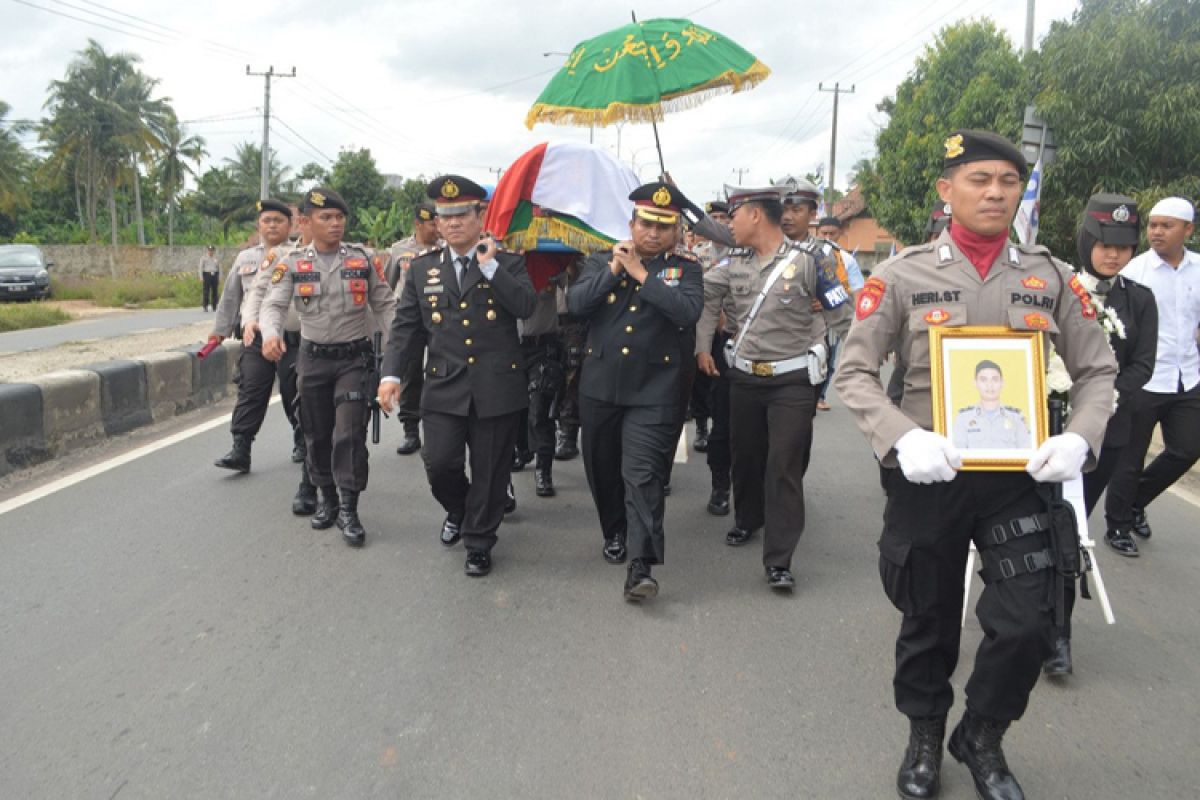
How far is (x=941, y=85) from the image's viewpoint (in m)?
20.4

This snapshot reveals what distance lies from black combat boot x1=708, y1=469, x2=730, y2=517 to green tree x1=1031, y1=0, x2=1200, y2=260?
23.5 feet

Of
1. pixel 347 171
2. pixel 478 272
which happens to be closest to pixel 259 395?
pixel 478 272

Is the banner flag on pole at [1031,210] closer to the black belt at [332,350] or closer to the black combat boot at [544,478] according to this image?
the black combat boot at [544,478]

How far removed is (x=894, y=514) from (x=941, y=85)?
20.1 meters

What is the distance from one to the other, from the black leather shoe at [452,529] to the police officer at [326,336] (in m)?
0.55

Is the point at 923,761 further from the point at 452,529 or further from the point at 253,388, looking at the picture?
the point at 253,388

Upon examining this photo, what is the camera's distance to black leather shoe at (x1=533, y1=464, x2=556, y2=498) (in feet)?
20.4

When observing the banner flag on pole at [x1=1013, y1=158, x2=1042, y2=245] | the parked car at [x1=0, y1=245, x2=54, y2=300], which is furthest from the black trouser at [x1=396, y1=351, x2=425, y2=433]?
the parked car at [x1=0, y1=245, x2=54, y2=300]

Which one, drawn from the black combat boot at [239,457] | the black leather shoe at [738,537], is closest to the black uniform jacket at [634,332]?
the black leather shoe at [738,537]

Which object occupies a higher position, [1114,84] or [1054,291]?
[1114,84]

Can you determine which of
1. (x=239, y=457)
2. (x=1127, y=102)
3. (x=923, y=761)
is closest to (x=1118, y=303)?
(x=923, y=761)

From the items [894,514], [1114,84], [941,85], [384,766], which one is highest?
[941,85]

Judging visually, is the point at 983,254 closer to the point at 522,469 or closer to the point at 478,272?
the point at 478,272

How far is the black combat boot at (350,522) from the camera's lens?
5.05 metres
